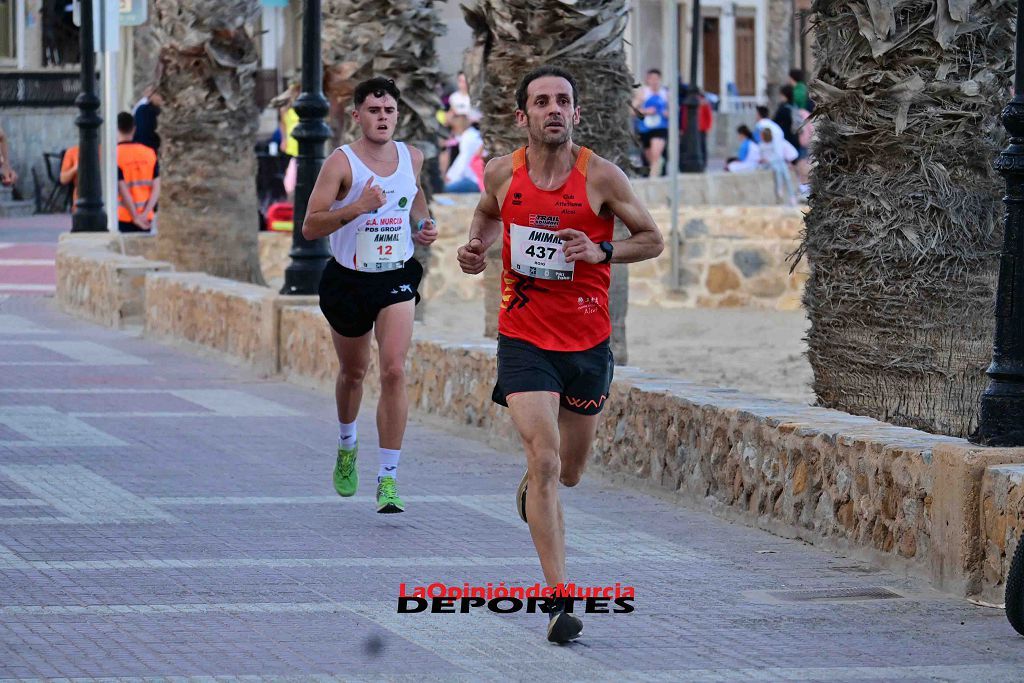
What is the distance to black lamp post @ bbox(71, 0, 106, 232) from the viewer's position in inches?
838

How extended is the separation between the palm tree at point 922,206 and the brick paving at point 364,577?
1.28 m

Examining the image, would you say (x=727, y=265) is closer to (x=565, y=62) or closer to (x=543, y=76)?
(x=565, y=62)

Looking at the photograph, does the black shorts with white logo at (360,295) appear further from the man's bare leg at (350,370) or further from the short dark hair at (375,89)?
the short dark hair at (375,89)

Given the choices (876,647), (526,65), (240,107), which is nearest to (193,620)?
(876,647)

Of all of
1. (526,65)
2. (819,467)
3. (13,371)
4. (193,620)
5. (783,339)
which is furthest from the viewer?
(783,339)

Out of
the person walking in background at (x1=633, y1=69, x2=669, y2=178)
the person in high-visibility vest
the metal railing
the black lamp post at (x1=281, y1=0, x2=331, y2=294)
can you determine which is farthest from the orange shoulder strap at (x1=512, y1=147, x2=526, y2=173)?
the metal railing

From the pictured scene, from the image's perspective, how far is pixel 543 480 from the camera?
6.59 m

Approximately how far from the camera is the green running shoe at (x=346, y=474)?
919 centimetres

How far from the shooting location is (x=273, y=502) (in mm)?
9047

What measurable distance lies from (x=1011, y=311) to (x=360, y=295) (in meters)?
2.92

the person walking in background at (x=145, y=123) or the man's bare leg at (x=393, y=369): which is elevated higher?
the person walking in background at (x=145, y=123)

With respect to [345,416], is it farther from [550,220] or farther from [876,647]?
[876,647]

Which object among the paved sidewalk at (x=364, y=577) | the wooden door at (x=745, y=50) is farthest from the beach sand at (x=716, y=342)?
the wooden door at (x=745, y=50)

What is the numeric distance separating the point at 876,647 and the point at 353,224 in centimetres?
358
